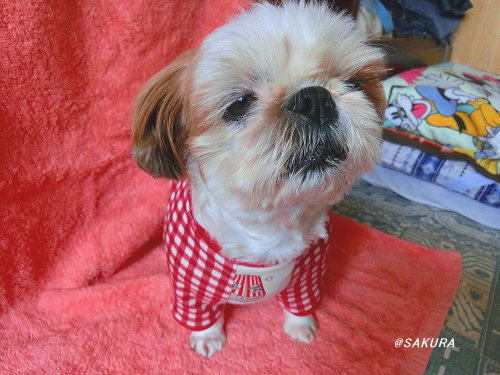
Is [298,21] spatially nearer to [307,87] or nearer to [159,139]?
[307,87]

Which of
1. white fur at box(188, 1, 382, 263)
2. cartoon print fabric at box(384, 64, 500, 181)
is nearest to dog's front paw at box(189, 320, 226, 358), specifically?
white fur at box(188, 1, 382, 263)

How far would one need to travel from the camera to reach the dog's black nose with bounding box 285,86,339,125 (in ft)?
1.66

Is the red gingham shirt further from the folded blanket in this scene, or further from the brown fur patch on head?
the folded blanket

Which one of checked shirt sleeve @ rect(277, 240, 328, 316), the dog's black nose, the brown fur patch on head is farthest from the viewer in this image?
checked shirt sleeve @ rect(277, 240, 328, 316)

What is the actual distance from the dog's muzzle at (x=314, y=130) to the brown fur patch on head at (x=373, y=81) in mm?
145

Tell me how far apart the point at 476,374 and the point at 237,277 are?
489mm

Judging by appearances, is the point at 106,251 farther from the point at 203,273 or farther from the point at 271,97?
the point at 271,97

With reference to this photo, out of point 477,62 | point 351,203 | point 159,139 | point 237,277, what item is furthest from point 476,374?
point 477,62

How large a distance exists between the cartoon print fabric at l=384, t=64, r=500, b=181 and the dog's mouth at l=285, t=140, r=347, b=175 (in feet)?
2.79

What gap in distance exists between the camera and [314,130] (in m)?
0.51

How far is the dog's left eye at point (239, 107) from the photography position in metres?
0.57

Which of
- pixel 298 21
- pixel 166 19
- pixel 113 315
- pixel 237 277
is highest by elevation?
pixel 298 21

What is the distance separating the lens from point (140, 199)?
103 cm

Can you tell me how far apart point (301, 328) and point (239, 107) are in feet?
1.64
